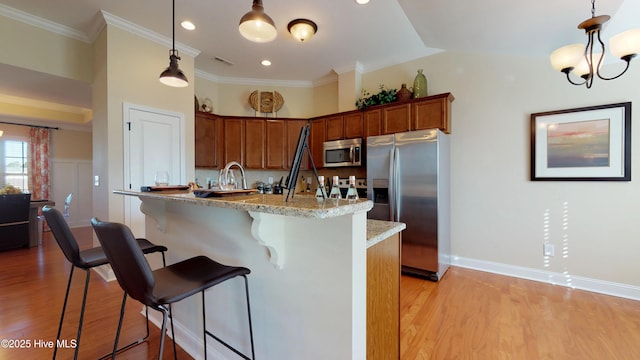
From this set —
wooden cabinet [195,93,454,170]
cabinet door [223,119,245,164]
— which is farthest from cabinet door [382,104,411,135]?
cabinet door [223,119,245,164]

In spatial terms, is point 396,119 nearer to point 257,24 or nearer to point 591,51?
point 591,51

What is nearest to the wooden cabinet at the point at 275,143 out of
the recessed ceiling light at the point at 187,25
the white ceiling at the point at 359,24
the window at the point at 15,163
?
the white ceiling at the point at 359,24

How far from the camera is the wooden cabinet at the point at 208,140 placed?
13.5 ft

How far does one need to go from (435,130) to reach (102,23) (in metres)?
4.04

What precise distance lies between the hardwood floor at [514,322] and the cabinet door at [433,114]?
188 centimetres

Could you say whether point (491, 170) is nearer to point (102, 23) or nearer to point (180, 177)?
point (180, 177)

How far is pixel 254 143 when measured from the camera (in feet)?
15.1

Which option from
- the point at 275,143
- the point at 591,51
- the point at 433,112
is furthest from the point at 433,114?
the point at 275,143

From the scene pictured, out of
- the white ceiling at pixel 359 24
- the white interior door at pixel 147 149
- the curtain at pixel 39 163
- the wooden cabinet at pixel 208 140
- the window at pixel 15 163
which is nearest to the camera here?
the white ceiling at pixel 359 24

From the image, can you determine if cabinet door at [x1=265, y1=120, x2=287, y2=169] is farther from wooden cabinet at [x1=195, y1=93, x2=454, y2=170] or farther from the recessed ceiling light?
the recessed ceiling light

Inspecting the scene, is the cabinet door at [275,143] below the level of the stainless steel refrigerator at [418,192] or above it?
above

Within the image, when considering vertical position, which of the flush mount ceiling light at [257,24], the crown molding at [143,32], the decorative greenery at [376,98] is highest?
the crown molding at [143,32]

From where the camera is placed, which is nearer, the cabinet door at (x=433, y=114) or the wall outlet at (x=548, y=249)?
the wall outlet at (x=548, y=249)

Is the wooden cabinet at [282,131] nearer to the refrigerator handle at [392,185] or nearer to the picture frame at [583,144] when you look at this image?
the refrigerator handle at [392,185]
